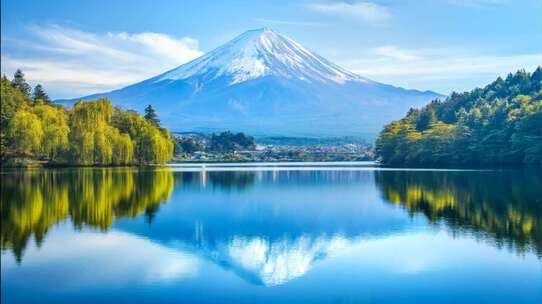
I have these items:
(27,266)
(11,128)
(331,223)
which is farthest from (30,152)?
(27,266)

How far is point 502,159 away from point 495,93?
16254 millimetres

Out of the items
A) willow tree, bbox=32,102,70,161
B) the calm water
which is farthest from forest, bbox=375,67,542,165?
willow tree, bbox=32,102,70,161

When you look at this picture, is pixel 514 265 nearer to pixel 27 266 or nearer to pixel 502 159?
pixel 27 266

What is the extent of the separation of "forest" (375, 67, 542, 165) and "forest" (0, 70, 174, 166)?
24259 mm

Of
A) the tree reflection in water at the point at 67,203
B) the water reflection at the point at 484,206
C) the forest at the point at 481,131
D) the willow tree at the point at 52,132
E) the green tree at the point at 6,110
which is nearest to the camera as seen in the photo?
the water reflection at the point at 484,206

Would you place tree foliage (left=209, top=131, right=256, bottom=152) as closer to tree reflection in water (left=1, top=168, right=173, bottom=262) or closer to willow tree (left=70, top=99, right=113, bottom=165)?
willow tree (left=70, top=99, right=113, bottom=165)

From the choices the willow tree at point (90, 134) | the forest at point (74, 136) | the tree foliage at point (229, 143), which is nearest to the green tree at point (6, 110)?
the forest at point (74, 136)

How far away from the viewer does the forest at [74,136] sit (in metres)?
43.9

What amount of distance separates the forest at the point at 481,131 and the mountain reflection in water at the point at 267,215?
25623mm

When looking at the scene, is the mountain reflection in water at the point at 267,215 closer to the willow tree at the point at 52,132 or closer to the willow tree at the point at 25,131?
the willow tree at the point at 25,131

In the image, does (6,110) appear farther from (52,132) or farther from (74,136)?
(74,136)

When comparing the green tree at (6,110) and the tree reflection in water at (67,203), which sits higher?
the green tree at (6,110)

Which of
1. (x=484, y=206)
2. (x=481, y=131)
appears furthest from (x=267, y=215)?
(x=481, y=131)

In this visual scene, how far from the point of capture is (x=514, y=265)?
11914mm
